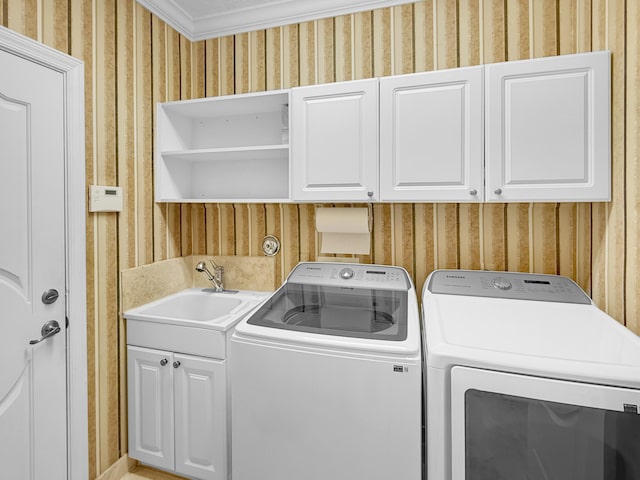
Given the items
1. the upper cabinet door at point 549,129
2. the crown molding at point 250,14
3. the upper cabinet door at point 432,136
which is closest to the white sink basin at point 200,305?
the upper cabinet door at point 432,136

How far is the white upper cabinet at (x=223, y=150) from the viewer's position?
2.06 m

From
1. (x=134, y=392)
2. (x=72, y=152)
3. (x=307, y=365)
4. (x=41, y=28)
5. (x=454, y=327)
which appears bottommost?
(x=134, y=392)

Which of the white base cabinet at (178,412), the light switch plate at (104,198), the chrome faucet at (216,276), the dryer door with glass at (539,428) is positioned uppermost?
the light switch plate at (104,198)

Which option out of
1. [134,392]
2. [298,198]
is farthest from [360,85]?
[134,392]

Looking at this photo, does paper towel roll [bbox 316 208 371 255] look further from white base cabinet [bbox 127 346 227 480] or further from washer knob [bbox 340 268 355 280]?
white base cabinet [bbox 127 346 227 480]

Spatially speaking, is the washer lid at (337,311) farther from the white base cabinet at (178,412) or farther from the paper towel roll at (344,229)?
the white base cabinet at (178,412)

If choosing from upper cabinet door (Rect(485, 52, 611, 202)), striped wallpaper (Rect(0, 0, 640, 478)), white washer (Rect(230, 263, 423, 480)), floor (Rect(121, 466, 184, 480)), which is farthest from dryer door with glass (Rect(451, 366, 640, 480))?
floor (Rect(121, 466, 184, 480))

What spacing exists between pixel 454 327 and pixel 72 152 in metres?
1.79

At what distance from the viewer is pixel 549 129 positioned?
58.3 inches

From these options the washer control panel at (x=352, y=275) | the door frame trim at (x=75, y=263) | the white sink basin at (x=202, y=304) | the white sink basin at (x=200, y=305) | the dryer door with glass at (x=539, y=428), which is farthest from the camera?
the white sink basin at (x=200, y=305)

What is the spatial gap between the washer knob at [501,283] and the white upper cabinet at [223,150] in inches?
49.0

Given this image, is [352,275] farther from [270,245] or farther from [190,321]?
[190,321]

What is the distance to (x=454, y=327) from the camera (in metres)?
1.30

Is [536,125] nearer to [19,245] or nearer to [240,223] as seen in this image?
[240,223]
